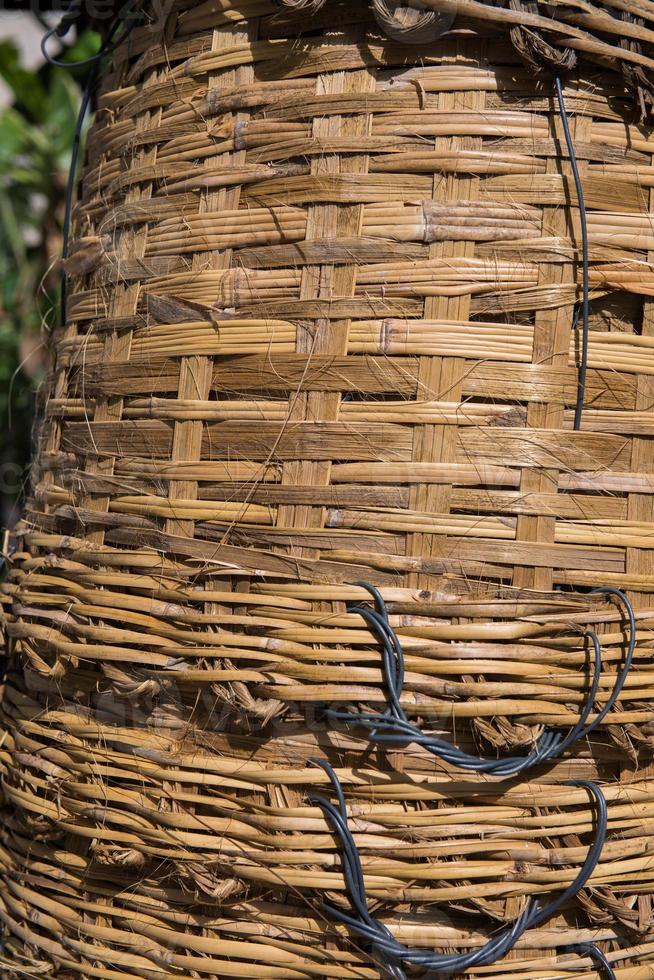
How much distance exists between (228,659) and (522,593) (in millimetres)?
288

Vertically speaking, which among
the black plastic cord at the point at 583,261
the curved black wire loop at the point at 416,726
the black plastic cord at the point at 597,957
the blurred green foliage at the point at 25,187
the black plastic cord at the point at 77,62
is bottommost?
the black plastic cord at the point at 597,957

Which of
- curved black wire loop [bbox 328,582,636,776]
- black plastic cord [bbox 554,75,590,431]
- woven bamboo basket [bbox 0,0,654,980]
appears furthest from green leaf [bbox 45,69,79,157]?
curved black wire loop [bbox 328,582,636,776]

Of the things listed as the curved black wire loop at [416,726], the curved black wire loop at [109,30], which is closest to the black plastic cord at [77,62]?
the curved black wire loop at [109,30]

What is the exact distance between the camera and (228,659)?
0.86 metres

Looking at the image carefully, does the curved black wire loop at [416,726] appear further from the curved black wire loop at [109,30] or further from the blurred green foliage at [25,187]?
the blurred green foliage at [25,187]

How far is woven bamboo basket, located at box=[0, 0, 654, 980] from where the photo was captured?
0.84 metres

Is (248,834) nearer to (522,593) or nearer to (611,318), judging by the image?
(522,593)

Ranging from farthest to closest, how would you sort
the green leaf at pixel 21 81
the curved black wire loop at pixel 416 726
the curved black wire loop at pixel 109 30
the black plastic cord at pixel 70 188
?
1. the green leaf at pixel 21 81
2. the black plastic cord at pixel 70 188
3. the curved black wire loop at pixel 109 30
4. the curved black wire loop at pixel 416 726

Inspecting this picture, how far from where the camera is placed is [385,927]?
0.83 meters

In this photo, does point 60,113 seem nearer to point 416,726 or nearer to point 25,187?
point 25,187

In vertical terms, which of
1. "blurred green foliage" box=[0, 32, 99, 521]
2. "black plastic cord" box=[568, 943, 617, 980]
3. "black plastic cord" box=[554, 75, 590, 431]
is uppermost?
"blurred green foliage" box=[0, 32, 99, 521]

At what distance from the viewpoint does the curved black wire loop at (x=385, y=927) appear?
0.82 m

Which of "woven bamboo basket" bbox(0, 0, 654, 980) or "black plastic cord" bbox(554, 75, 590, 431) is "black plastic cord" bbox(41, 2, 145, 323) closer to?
"woven bamboo basket" bbox(0, 0, 654, 980)

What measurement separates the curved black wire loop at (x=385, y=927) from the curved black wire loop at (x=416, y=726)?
67 mm
